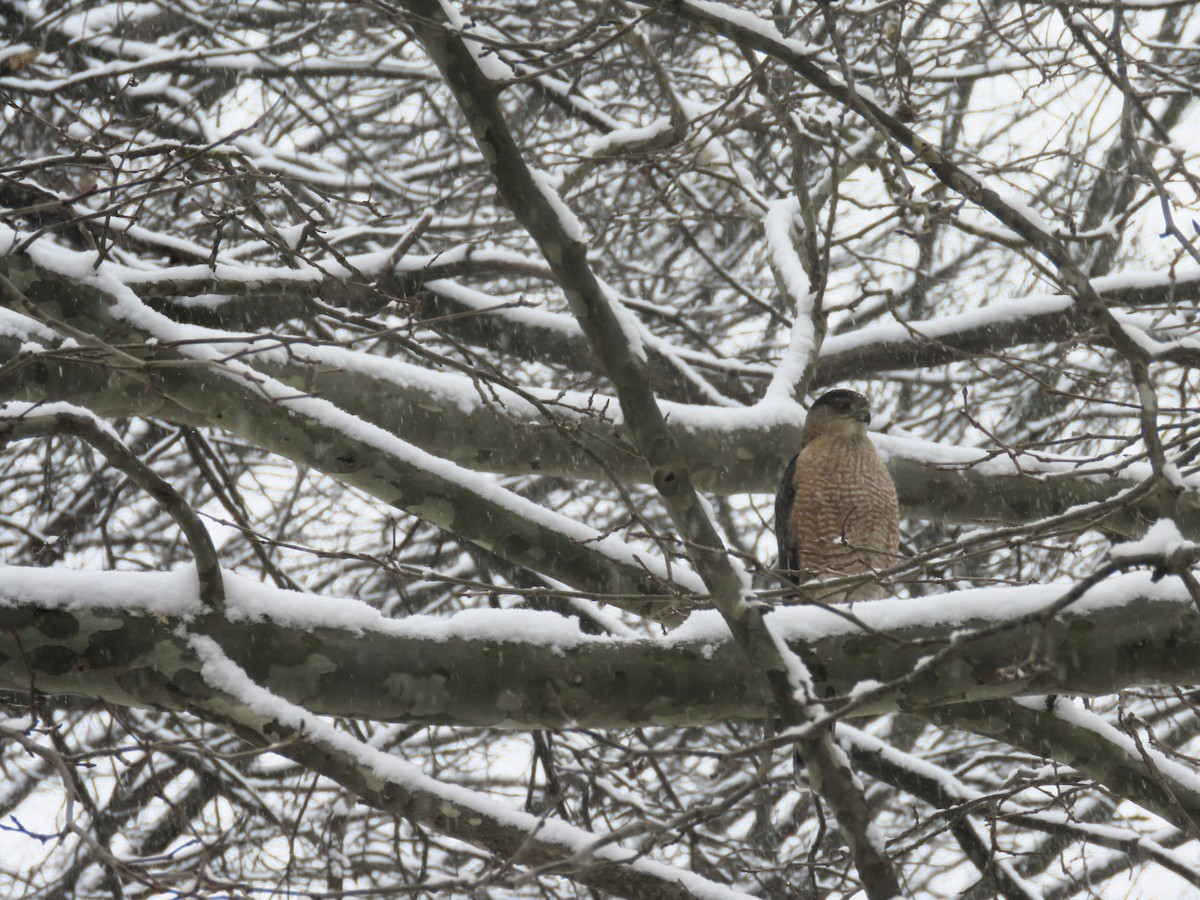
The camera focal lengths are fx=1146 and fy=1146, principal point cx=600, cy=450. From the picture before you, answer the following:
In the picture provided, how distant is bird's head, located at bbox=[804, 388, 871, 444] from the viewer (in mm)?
5301

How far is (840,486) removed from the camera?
5355 mm

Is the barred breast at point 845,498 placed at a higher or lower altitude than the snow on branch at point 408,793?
higher

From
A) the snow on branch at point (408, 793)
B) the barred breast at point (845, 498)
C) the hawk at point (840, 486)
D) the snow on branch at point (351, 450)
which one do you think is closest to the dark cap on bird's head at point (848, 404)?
the hawk at point (840, 486)

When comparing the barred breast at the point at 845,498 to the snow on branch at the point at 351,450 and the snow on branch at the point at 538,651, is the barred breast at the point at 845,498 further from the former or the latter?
the snow on branch at the point at 538,651

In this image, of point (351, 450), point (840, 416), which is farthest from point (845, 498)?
point (351, 450)

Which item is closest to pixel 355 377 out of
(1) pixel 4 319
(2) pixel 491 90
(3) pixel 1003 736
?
(1) pixel 4 319

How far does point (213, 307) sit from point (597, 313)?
2705 mm

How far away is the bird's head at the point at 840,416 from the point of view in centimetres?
530

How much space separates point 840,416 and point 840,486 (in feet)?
1.07

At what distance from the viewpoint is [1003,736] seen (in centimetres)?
330

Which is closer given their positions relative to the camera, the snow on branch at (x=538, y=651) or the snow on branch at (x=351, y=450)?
the snow on branch at (x=538, y=651)

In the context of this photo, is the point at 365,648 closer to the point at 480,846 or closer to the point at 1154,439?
the point at 480,846

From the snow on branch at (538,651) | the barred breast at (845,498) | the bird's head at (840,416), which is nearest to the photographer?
the snow on branch at (538,651)

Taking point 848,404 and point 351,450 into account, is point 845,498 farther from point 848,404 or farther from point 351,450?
point 351,450
